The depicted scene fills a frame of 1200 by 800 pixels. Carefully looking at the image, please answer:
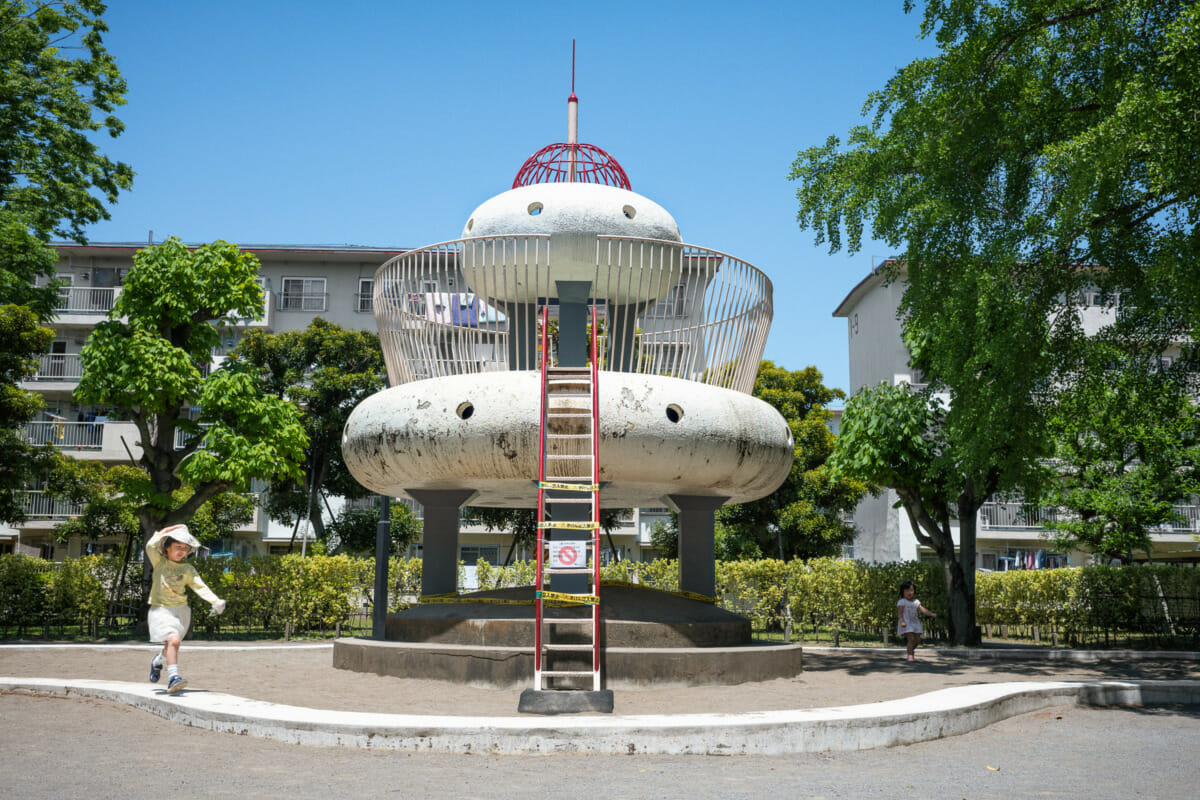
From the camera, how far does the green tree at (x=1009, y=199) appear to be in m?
11.4

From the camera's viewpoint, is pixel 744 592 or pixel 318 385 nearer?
pixel 744 592

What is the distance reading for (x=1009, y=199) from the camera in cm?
1343

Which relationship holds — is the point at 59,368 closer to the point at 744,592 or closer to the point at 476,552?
the point at 476,552

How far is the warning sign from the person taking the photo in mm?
9367

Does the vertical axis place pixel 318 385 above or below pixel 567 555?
above

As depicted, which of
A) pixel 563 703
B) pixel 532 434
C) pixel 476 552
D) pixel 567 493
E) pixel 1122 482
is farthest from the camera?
pixel 476 552

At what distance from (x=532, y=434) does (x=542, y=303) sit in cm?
258

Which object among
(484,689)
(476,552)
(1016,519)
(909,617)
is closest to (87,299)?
(476,552)

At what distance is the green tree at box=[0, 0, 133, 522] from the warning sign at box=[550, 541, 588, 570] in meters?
13.6

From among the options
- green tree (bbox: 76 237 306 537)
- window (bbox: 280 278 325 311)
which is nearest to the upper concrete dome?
green tree (bbox: 76 237 306 537)

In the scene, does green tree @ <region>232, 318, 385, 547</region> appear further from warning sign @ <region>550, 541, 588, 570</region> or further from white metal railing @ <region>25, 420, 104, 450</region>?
warning sign @ <region>550, 541, 588, 570</region>

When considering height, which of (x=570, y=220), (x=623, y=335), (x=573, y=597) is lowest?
(x=573, y=597)

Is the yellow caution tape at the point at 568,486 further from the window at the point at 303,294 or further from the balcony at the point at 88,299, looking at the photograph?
the balcony at the point at 88,299

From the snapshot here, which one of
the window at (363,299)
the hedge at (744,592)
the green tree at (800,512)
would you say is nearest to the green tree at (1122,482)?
the hedge at (744,592)
